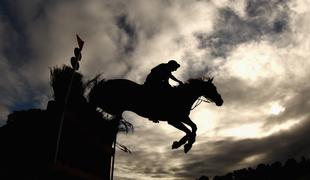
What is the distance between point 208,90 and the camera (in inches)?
333

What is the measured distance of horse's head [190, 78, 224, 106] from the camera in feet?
27.5

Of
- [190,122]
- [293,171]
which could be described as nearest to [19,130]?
[190,122]

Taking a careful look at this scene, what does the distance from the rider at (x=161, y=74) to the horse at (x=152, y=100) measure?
0.44ft

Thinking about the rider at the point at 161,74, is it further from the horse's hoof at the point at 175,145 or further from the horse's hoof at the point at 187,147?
the horse's hoof at the point at 187,147

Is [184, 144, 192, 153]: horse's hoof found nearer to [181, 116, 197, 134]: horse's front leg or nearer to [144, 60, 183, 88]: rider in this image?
[181, 116, 197, 134]: horse's front leg

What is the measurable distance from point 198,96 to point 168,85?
3.31 ft

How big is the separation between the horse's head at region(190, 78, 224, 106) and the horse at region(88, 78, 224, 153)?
3 cm

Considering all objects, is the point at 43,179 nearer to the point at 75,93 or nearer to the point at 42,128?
the point at 42,128

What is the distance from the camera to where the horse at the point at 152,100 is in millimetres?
7270

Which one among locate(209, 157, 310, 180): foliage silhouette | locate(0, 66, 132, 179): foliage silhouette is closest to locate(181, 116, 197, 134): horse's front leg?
locate(0, 66, 132, 179): foliage silhouette

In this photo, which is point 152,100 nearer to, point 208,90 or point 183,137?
point 183,137

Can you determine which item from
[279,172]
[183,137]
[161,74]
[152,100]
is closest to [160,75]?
[161,74]

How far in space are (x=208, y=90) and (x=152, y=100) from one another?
5.89 ft

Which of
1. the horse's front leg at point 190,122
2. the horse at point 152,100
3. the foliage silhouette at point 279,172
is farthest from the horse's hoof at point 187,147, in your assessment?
the foliage silhouette at point 279,172
